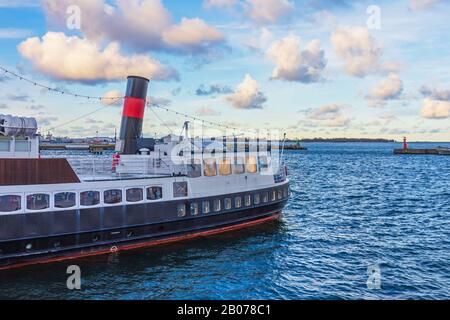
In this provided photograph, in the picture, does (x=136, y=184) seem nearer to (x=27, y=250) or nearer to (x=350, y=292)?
(x=27, y=250)

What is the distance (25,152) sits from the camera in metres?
22.2

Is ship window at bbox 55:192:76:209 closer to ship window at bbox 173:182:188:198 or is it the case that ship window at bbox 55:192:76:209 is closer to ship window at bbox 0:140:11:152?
ship window at bbox 0:140:11:152

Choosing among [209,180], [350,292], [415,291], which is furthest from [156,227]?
[415,291]

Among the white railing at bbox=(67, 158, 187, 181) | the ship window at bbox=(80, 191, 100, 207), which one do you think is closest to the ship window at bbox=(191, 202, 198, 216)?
the white railing at bbox=(67, 158, 187, 181)

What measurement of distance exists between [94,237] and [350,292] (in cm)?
1320

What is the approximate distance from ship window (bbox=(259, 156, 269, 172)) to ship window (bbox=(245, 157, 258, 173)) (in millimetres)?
790

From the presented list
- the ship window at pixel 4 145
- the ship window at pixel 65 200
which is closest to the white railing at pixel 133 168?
the ship window at pixel 4 145

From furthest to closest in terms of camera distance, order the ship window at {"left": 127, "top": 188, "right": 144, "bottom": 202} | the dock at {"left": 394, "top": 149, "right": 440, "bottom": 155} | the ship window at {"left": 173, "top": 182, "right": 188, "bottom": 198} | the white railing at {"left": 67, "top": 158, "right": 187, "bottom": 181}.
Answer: the dock at {"left": 394, "top": 149, "right": 440, "bottom": 155} → the white railing at {"left": 67, "top": 158, "right": 187, "bottom": 181} → the ship window at {"left": 173, "top": 182, "right": 188, "bottom": 198} → the ship window at {"left": 127, "top": 188, "right": 144, "bottom": 202}

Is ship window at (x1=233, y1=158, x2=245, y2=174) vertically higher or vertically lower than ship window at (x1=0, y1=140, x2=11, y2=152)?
lower

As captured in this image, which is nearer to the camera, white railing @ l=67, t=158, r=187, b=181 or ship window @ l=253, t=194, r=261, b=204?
white railing @ l=67, t=158, r=187, b=181

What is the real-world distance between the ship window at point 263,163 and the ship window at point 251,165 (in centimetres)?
79

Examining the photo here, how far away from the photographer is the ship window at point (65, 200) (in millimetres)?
20562

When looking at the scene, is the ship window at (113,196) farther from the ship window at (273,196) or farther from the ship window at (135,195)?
the ship window at (273,196)

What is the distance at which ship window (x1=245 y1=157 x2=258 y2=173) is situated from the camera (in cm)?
2872
